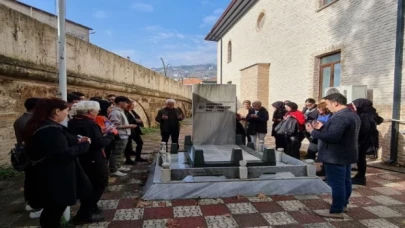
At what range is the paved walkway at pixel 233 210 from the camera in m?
3.48

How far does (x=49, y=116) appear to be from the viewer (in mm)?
2613

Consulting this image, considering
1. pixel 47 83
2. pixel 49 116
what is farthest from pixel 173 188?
pixel 47 83

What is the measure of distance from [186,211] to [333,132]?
212 cm

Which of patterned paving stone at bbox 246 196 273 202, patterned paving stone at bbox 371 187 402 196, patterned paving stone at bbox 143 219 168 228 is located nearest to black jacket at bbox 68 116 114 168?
patterned paving stone at bbox 143 219 168 228

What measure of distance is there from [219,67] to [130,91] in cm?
1520

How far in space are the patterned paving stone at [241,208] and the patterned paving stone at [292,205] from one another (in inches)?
18.0

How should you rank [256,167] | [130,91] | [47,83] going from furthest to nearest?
[130,91], [47,83], [256,167]

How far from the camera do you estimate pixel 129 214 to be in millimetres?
3736

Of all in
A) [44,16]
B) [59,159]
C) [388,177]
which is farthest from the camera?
[44,16]

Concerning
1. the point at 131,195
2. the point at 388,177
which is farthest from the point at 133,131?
the point at 388,177

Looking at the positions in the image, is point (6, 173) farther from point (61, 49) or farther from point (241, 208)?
point (241, 208)

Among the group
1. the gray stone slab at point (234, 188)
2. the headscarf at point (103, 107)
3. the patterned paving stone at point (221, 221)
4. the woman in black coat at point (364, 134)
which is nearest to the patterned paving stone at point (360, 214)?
the gray stone slab at point (234, 188)

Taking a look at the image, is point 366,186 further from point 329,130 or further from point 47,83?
point 47,83

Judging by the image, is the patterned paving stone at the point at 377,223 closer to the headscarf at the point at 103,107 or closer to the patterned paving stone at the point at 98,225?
the patterned paving stone at the point at 98,225
